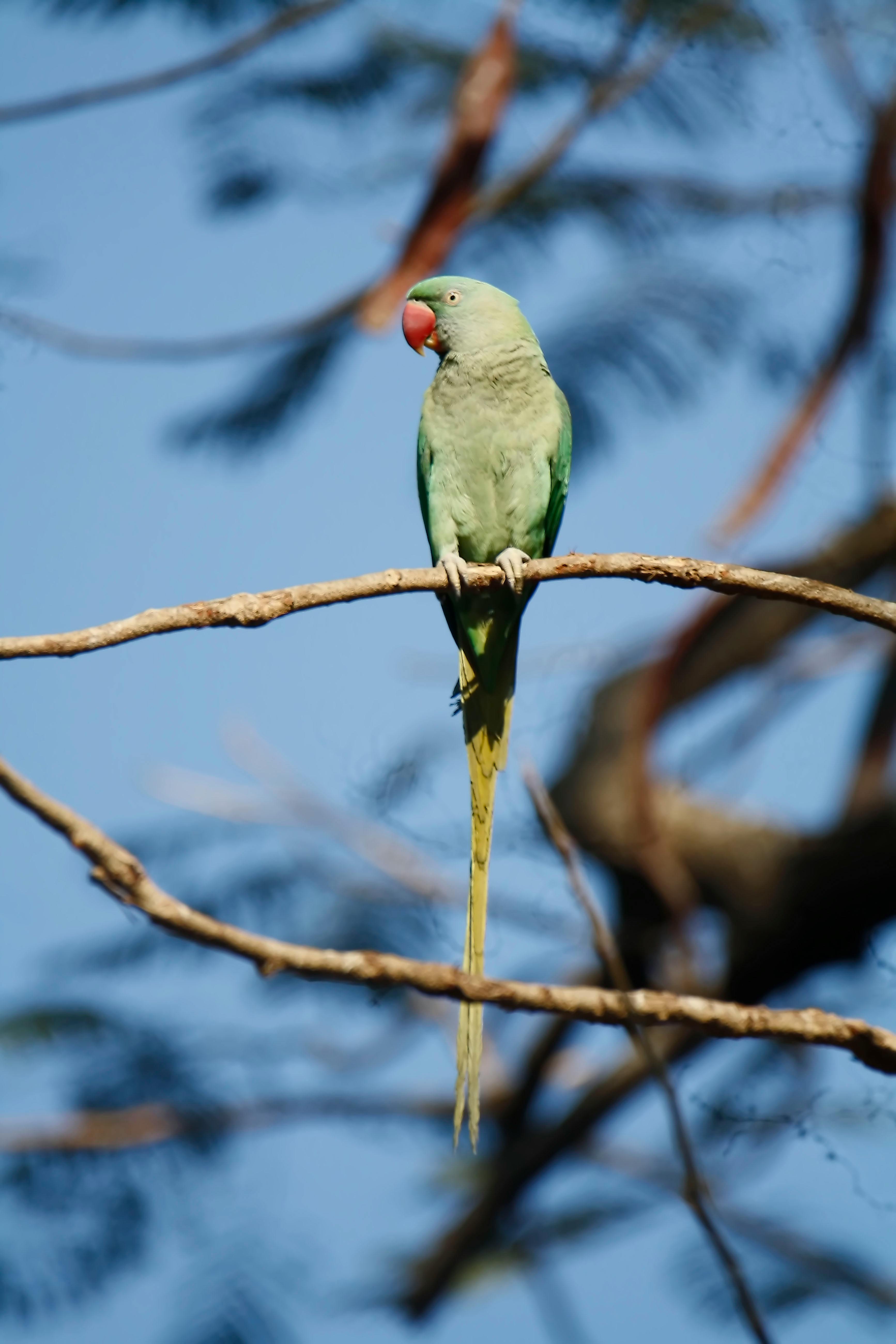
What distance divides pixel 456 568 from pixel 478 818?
54 centimetres

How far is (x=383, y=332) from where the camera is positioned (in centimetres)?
301

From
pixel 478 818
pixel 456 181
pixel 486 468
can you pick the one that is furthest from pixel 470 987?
pixel 456 181

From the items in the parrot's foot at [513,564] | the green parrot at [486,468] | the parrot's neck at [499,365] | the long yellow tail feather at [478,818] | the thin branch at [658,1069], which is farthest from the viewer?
the parrot's neck at [499,365]

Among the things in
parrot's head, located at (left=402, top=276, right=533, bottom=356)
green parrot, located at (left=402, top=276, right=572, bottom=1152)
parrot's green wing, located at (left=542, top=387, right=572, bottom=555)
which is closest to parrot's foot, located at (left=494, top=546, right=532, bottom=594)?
green parrot, located at (left=402, top=276, right=572, bottom=1152)

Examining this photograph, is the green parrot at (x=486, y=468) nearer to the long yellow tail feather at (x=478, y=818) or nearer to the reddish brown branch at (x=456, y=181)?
the long yellow tail feather at (x=478, y=818)

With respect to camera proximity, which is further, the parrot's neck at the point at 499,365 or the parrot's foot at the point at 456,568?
the parrot's neck at the point at 499,365

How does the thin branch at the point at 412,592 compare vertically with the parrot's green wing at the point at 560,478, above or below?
below

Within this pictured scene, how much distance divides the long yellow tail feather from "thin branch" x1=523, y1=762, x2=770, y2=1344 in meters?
0.24

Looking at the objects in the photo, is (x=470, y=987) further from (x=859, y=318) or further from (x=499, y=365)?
(x=859, y=318)

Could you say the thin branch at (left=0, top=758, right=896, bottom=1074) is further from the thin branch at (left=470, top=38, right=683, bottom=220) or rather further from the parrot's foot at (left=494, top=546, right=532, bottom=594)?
the thin branch at (left=470, top=38, right=683, bottom=220)

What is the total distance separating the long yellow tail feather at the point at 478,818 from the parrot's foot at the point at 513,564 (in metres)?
0.21

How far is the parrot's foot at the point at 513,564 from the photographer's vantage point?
2.46 m

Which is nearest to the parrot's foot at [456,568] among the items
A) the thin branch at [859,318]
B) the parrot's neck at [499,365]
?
the parrot's neck at [499,365]

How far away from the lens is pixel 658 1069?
157 centimetres
